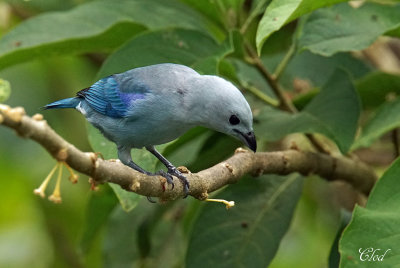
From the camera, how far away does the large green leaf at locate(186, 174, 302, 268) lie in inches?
137

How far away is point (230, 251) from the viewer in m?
3.50

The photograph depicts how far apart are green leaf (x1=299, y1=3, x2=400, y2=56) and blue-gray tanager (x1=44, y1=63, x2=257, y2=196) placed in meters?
0.68

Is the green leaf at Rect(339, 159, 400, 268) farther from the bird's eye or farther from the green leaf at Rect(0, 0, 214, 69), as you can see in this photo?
the green leaf at Rect(0, 0, 214, 69)

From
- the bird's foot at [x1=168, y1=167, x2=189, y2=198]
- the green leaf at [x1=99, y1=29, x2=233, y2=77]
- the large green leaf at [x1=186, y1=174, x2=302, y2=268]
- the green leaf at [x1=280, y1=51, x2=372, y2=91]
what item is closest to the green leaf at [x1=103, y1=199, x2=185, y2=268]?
the large green leaf at [x1=186, y1=174, x2=302, y2=268]

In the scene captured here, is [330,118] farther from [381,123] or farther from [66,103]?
[66,103]

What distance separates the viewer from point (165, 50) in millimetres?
3410

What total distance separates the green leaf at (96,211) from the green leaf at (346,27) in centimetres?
135

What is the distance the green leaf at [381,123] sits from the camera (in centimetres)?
327

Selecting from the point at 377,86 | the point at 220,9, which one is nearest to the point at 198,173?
the point at 220,9

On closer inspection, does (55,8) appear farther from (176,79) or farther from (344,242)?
(344,242)

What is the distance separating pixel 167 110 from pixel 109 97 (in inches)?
15.3

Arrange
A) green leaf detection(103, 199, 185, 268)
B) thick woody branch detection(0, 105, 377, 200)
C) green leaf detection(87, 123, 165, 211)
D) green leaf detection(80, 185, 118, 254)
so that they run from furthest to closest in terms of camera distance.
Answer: green leaf detection(103, 199, 185, 268)
green leaf detection(80, 185, 118, 254)
green leaf detection(87, 123, 165, 211)
thick woody branch detection(0, 105, 377, 200)

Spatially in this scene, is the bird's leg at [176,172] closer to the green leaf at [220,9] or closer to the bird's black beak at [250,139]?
the bird's black beak at [250,139]

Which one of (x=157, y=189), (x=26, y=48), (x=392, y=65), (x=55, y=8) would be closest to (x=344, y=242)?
(x=157, y=189)
